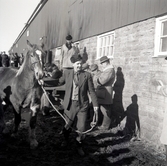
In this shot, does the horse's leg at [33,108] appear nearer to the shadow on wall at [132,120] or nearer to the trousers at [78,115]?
the trousers at [78,115]

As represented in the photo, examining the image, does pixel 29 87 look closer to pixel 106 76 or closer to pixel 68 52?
pixel 106 76

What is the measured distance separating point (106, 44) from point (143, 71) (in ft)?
8.67

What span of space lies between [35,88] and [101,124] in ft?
9.40

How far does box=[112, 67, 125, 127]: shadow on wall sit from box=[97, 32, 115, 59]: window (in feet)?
3.58

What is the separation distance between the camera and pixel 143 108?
543cm

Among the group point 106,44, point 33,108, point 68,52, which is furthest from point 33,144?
point 106,44

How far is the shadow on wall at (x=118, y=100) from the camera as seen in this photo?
6.49 m

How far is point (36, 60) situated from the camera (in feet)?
13.1

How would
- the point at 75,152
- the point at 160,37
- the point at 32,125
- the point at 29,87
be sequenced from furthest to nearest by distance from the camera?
the point at 160,37 → the point at 32,125 → the point at 29,87 → the point at 75,152

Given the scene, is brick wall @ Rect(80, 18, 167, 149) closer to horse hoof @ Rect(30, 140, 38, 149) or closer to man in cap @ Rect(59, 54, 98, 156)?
man in cap @ Rect(59, 54, 98, 156)

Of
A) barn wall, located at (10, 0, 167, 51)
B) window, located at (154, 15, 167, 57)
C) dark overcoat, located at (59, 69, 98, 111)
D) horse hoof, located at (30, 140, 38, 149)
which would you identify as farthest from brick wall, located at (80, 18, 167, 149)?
horse hoof, located at (30, 140, 38, 149)

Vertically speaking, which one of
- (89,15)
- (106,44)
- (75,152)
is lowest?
(75,152)

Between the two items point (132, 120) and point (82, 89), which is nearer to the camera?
point (82, 89)

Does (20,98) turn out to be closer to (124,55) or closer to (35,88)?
(35,88)
